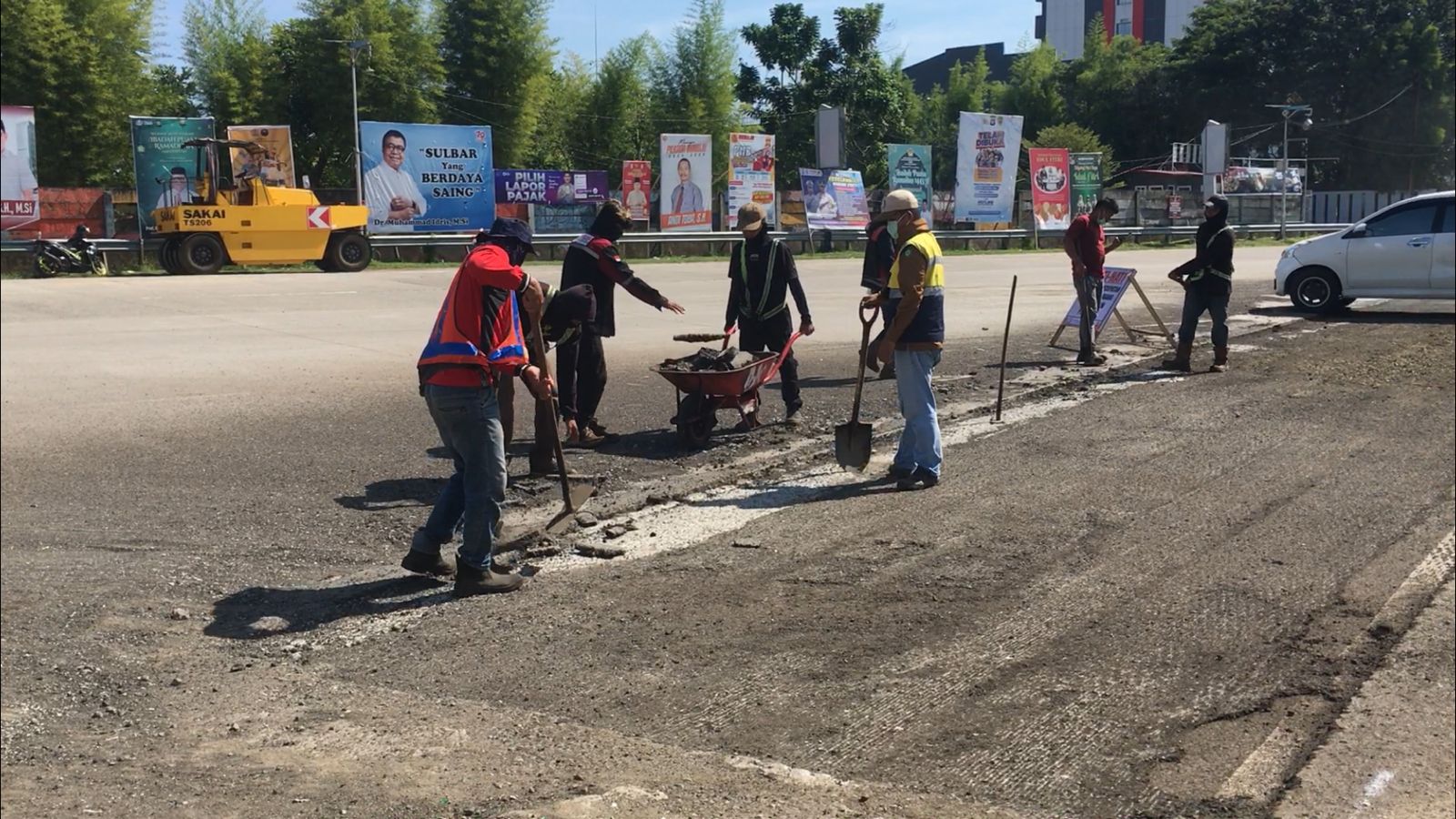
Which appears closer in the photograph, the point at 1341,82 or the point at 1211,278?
→ the point at 1211,278

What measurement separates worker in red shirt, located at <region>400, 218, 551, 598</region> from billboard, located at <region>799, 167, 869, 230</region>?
36779 mm

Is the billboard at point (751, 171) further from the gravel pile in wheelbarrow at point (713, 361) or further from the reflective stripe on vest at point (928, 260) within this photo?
the reflective stripe on vest at point (928, 260)

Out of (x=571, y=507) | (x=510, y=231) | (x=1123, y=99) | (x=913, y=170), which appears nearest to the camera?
(x=510, y=231)

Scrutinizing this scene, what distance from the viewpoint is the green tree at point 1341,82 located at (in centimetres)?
6562

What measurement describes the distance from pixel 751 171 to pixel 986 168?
33.4 feet

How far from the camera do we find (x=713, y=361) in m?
9.88

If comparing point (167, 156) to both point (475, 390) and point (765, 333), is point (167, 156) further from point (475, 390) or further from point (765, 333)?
point (475, 390)

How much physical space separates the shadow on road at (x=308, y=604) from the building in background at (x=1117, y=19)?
302 ft

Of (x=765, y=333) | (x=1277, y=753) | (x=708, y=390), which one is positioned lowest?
(x=1277, y=753)

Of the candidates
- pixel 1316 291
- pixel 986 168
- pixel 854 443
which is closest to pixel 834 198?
pixel 986 168

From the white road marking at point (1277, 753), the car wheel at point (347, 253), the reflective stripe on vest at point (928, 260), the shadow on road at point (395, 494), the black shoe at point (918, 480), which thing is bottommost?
the white road marking at point (1277, 753)

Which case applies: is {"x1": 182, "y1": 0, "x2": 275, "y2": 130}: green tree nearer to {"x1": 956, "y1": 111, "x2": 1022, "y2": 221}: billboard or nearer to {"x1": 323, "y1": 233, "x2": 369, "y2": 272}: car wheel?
{"x1": 323, "y1": 233, "x2": 369, "y2": 272}: car wheel

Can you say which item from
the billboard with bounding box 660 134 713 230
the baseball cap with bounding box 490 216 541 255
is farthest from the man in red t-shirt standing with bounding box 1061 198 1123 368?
the billboard with bounding box 660 134 713 230

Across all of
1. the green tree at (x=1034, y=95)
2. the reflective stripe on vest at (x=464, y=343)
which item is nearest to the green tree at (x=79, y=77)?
the reflective stripe on vest at (x=464, y=343)
